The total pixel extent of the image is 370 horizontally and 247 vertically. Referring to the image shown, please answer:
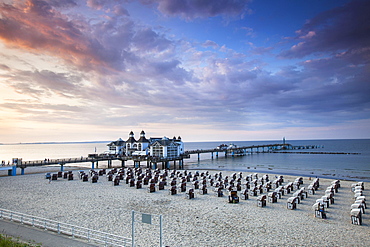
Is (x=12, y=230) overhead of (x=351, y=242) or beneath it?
overhead

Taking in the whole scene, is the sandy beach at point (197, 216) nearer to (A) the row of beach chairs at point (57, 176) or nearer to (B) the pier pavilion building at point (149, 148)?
(A) the row of beach chairs at point (57, 176)

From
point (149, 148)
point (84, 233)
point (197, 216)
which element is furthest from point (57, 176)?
point (197, 216)

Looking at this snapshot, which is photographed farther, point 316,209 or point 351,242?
point 316,209

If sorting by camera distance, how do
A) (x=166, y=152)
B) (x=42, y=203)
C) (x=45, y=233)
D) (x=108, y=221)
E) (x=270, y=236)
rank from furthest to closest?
1. (x=166, y=152)
2. (x=42, y=203)
3. (x=108, y=221)
4. (x=270, y=236)
5. (x=45, y=233)

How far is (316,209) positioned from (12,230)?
18153mm

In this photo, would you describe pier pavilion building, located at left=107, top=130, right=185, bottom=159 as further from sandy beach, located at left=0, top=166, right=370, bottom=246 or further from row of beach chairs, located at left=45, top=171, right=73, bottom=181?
sandy beach, located at left=0, top=166, right=370, bottom=246

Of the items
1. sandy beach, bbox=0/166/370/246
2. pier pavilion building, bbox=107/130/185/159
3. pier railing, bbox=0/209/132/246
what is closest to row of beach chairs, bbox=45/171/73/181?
sandy beach, bbox=0/166/370/246

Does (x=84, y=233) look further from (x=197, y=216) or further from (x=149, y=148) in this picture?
(x=149, y=148)

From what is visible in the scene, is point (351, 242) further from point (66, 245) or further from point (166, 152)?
point (166, 152)

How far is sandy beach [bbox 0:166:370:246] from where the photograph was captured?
12664mm

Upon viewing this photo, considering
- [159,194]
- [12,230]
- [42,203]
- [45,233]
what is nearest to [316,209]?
[159,194]

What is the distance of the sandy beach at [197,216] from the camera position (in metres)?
12.7

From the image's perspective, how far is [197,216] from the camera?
53.8 feet

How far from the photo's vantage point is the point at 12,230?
1184 cm
